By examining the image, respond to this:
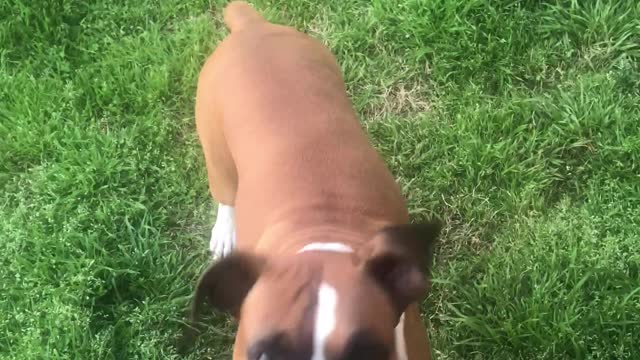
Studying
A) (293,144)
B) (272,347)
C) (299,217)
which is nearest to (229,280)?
(272,347)

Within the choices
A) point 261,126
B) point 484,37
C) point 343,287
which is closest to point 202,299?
point 343,287

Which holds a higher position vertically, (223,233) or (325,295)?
(325,295)

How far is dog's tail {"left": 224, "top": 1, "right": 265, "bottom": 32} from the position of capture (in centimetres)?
380

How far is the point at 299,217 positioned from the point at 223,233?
45.8 inches

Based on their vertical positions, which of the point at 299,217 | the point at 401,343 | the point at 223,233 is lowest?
the point at 223,233

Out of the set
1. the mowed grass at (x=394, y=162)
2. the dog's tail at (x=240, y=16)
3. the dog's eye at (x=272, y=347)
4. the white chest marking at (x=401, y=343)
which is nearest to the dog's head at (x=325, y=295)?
the dog's eye at (x=272, y=347)

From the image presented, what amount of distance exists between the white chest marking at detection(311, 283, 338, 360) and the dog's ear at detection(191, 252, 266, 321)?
0.27 m

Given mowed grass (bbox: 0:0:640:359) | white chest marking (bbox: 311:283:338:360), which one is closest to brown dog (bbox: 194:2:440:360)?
white chest marking (bbox: 311:283:338:360)

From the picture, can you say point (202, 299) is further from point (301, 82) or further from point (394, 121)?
point (394, 121)

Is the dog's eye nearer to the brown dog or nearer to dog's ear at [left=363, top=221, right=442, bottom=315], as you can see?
the brown dog

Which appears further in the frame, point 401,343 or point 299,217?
point 299,217

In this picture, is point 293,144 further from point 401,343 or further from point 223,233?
point 223,233

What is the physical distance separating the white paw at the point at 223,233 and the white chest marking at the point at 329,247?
4.69 feet

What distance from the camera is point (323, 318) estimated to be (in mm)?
2535
